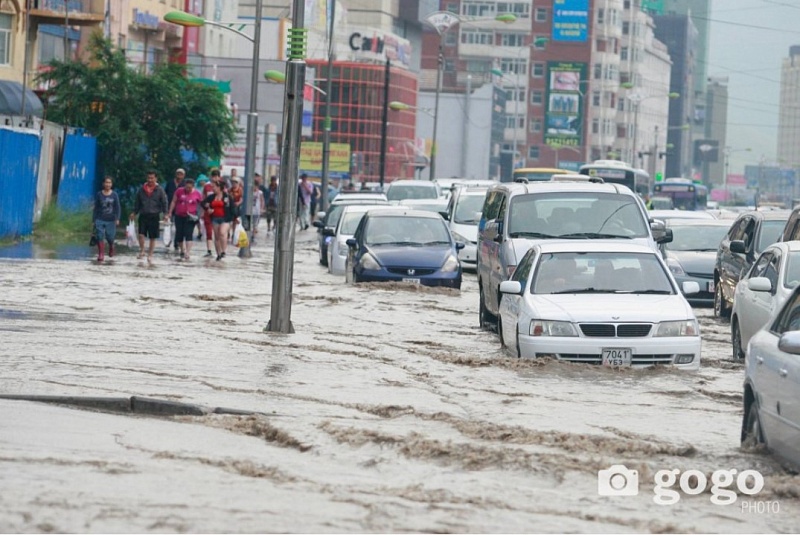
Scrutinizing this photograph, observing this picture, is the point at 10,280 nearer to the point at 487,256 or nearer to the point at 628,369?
the point at 487,256

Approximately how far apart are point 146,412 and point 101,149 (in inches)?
1386

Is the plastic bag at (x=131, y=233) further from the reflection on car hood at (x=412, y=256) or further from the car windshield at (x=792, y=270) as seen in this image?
the car windshield at (x=792, y=270)

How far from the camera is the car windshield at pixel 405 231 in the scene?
29.9 m

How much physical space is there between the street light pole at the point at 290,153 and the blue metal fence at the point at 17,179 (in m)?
18.4

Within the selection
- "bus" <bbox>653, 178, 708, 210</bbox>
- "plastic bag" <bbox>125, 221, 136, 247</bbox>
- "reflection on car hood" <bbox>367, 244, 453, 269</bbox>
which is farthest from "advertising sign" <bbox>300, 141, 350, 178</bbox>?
"reflection on car hood" <bbox>367, 244, 453, 269</bbox>

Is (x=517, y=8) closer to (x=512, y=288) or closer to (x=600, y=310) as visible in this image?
(x=512, y=288)

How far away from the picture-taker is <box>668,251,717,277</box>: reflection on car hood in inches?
1098

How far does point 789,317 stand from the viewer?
420 inches

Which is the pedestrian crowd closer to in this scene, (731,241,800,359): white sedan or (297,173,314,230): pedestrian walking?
(731,241,800,359): white sedan

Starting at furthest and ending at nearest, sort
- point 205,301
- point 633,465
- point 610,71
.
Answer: point 610,71 < point 205,301 < point 633,465

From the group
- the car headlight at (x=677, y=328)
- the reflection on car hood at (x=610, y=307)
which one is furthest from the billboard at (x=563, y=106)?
the car headlight at (x=677, y=328)

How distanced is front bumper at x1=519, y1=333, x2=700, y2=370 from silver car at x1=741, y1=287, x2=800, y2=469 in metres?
4.95

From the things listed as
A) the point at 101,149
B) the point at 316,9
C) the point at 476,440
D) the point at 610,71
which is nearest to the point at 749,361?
the point at 476,440

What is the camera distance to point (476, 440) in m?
11.5
